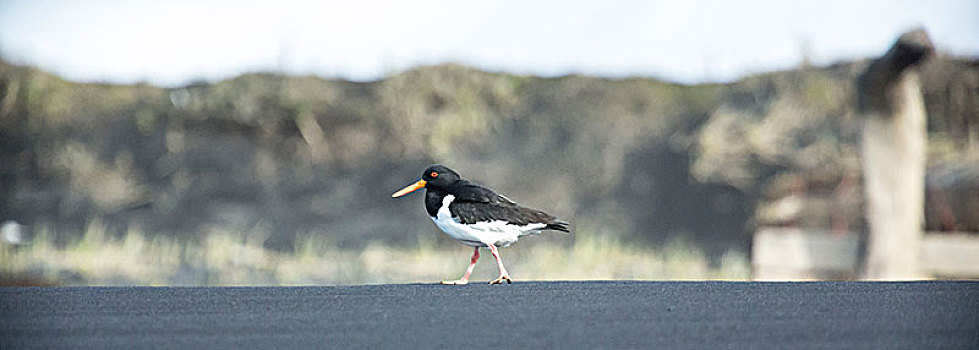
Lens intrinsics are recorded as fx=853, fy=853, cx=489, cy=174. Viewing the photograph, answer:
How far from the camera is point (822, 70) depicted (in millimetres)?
11000

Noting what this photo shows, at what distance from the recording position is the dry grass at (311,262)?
28.8ft

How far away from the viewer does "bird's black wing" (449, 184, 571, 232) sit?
3.09 meters

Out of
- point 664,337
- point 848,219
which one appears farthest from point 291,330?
point 848,219

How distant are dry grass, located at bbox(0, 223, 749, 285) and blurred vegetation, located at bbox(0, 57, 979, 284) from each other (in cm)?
9

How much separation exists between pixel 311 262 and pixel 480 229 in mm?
6723

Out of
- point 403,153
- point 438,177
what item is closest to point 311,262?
point 403,153

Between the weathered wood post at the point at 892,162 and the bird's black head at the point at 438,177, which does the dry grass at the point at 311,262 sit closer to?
the weathered wood post at the point at 892,162

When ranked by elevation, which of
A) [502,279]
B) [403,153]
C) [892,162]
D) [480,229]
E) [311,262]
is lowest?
[311,262]

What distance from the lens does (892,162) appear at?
21.5 ft

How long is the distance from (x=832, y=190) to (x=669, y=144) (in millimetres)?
2522

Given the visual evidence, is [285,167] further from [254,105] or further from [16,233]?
[16,233]

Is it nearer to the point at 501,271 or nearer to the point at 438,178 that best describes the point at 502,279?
the point at 501,271

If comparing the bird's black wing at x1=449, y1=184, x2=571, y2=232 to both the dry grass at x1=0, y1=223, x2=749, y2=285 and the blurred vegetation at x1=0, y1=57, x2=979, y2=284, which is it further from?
the blurred vegetation at x1=0, y1=57, x2=979, y2=284

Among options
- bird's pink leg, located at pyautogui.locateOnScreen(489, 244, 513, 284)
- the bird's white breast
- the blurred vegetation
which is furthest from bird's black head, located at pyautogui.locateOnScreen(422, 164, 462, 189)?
the blurred vegetation
